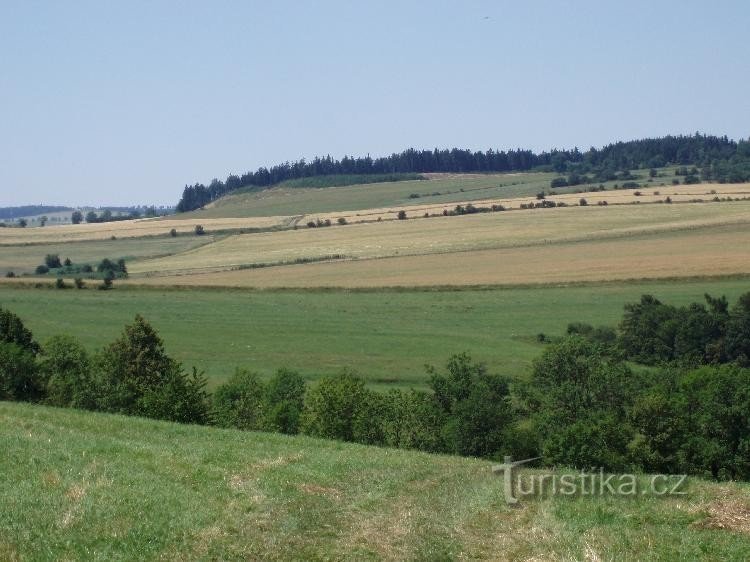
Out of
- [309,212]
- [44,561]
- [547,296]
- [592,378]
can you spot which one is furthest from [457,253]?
[44,561]

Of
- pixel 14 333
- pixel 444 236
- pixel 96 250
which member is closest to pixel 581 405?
pixel 14 333

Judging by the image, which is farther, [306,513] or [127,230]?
[127,230]

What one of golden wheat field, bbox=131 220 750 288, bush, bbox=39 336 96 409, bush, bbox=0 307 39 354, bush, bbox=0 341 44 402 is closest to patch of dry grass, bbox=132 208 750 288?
golden wheat field, bbox=131 220 750 288

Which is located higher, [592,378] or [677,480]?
[677,480]

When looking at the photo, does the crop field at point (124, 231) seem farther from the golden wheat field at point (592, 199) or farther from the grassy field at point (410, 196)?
the grassy field at point (410, 196)

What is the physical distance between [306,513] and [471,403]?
2934 cm

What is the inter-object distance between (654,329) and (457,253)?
3718 centimetres

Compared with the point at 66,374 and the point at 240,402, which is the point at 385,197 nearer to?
the point at 66,374

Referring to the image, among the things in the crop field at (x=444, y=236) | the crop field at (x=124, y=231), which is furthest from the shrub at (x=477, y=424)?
the crop field at (x=124, y=231)

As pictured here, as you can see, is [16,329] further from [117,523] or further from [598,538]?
[598,538]

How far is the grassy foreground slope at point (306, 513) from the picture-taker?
12.6m

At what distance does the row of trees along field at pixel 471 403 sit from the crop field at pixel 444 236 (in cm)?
3652

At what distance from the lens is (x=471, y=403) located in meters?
43.2

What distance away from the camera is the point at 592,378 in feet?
168
